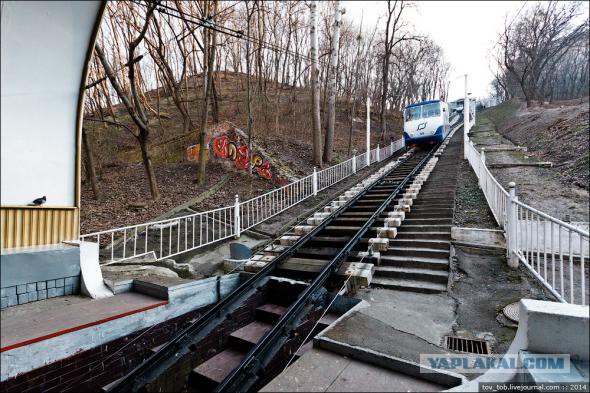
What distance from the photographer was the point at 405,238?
21.3ft

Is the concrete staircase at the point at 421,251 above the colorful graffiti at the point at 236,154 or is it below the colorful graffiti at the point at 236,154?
below

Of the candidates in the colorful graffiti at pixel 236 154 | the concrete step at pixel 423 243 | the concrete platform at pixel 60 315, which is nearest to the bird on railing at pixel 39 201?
the concrete platform at pixel 60 315

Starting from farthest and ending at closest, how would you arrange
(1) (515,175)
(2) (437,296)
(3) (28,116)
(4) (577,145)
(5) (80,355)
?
1. (4) (577,145)
2. (1) (515,175)
3. (2) (437,296)
4. (3) (28,116)
5. (5) (80,355)

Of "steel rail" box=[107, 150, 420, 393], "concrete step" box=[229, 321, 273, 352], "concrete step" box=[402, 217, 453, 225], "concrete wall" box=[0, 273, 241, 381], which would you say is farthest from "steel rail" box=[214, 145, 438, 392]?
"concrete step" box=[402, 217, 453, 225]

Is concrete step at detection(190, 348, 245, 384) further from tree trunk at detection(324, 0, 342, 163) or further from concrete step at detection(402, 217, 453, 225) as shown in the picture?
tree trunk at detection(324, 0, 342, 163)

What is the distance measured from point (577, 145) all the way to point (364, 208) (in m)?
8.29

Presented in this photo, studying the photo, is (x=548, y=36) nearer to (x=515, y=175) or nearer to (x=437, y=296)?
(x=515, y=175)

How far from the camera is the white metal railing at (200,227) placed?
7.06m

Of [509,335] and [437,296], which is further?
[437,296]

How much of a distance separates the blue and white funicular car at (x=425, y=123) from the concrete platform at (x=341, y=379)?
1885 centimetres

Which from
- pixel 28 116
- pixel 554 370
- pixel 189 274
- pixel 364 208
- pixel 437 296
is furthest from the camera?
pixel 364 208

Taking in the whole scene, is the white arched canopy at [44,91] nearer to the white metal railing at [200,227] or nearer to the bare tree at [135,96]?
the white metal railing at [200,227]

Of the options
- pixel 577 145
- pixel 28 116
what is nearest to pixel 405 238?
pixel 28 116

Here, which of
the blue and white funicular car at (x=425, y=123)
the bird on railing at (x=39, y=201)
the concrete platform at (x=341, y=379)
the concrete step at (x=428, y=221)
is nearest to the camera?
the concrete platform at (x=341, y=379)
